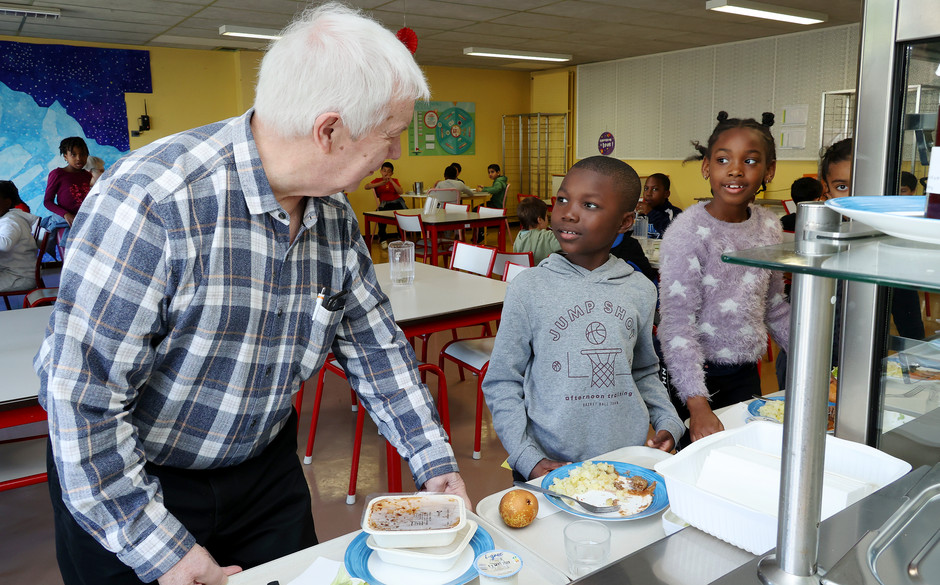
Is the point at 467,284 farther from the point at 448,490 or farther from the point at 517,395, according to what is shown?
the point at 448,490

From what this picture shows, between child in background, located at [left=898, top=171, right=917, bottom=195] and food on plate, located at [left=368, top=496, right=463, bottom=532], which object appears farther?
food on plate, located at [left=368, top=496, right=463, bottom=532]

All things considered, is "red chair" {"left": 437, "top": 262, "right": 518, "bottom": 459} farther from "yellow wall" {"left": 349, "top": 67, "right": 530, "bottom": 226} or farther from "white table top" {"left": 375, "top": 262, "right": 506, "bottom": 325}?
"yellow wall" {"left": 349, "top": 67, "right": 530, "bottom": 226}

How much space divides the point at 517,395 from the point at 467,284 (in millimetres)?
1836

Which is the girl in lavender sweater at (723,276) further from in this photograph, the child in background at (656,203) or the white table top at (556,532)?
the child in background at (656,203)

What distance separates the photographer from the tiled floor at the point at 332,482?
7.96ft

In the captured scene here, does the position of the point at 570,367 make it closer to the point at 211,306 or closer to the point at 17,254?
the point at 211,306

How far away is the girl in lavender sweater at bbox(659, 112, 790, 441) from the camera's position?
5.57 ft

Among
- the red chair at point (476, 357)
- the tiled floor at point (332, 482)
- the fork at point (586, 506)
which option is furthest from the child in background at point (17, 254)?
the fork at point (586, 506)

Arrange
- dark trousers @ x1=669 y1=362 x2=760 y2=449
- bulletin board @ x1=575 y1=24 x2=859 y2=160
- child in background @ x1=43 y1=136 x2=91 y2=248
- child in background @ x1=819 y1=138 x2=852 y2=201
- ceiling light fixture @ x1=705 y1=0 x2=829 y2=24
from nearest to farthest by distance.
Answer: dark trousers @ x1=669 y1=362 x2=760 y2=449
child in background @ x1=819 y1=138 x2=852 y2=201
ceiling light fixture @ x1=705 y1=0 x2=829 y2=24
child in background @ x1=43 y1=136 x2=91 y2=248
bulletin board @ x1=575 y1=24 x2=859 y2=160

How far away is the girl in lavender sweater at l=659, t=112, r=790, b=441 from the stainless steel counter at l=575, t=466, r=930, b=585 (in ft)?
2.68

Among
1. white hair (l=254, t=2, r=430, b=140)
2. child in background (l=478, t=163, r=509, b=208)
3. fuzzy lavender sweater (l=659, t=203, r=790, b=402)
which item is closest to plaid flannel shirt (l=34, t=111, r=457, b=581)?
white hair (l=254, t=2, r=430, b=140)

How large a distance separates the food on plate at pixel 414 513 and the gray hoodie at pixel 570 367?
397 mm

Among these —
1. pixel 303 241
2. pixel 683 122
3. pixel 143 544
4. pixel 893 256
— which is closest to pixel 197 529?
pixel 143 544

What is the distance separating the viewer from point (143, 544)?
1.01 meters
